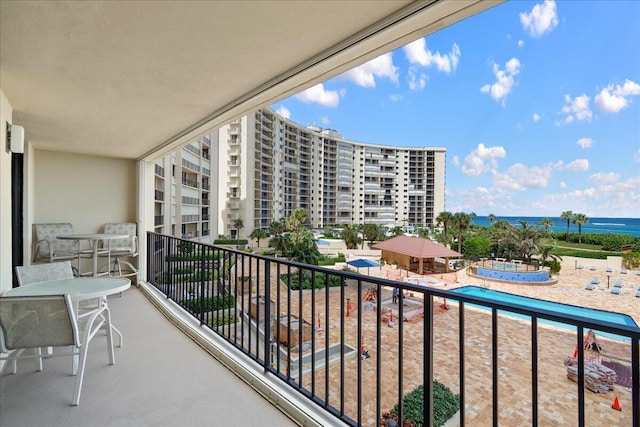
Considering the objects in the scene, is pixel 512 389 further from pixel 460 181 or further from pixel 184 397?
pixel 460 181

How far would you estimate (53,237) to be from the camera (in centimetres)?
417

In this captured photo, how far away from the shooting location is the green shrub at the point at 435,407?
4762 millimetres

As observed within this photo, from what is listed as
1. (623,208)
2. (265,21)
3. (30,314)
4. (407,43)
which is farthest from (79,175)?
(623,208)

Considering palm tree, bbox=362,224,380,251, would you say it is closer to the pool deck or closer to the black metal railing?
the pool deck

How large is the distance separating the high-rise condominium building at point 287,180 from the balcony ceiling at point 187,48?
12.5 m

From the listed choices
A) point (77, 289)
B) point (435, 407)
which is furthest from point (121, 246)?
point (435, 407)

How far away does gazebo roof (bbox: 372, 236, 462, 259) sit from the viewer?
1414 cm

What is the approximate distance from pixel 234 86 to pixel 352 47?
3.30 feet

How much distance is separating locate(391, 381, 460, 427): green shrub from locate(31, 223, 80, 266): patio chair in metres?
5.29

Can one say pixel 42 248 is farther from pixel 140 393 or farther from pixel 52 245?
pixel 140 393

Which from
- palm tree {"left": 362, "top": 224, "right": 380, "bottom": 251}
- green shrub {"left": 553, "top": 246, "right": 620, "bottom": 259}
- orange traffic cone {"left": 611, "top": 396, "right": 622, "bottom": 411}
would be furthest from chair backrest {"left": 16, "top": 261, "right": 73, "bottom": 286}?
green shrub {"left": 553, "top": 246, "right": 620, "bottom": 259}

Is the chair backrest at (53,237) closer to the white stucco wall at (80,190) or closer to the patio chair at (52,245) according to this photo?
the patio chair at (52,245)

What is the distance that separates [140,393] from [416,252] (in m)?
14.0

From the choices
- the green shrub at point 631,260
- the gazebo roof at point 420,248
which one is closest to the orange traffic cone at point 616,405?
the gazebo roof at point 420,248
